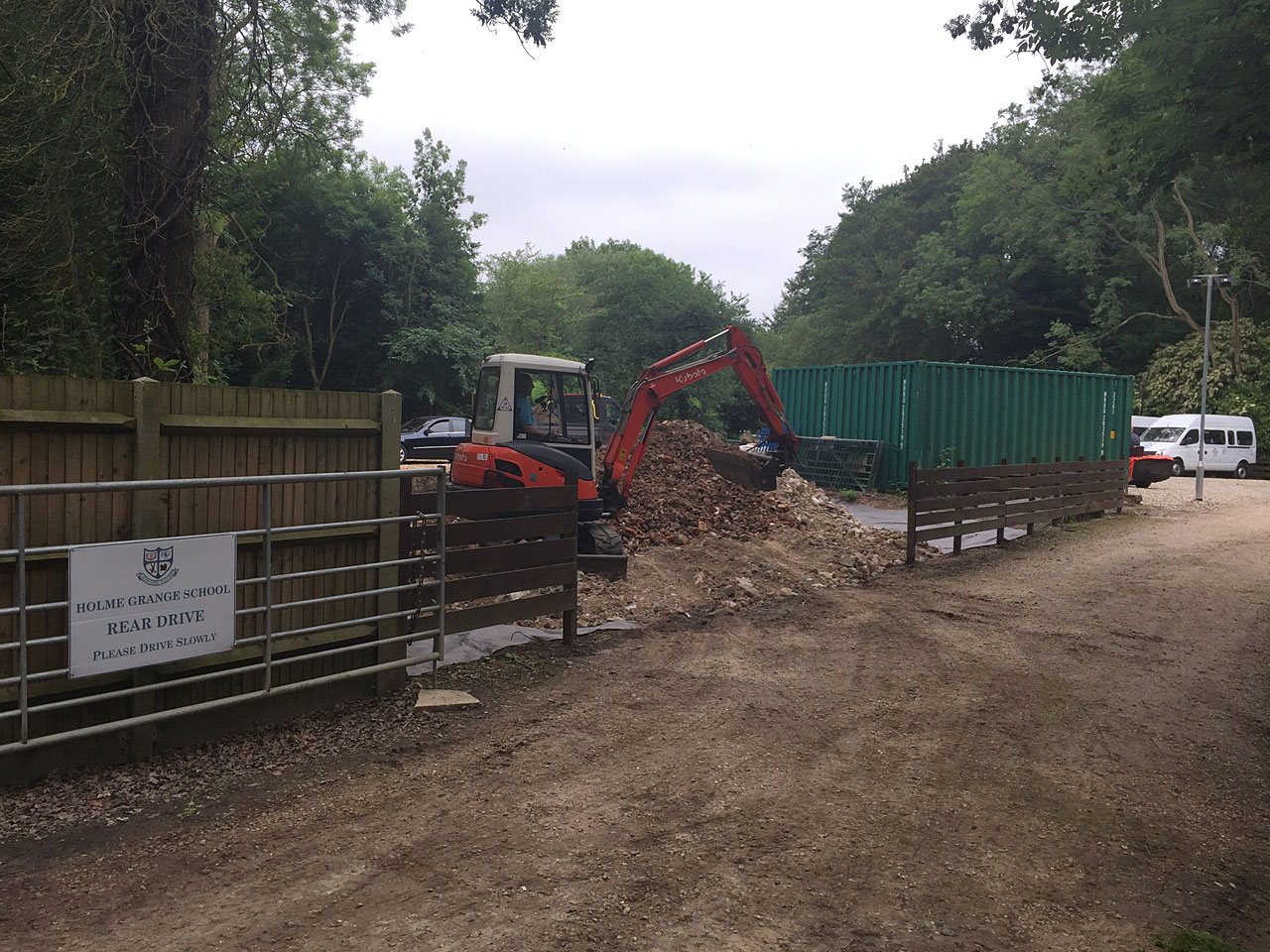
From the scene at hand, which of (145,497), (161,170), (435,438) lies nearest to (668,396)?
(161,170)

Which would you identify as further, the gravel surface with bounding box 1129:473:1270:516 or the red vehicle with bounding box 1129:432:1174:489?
the red vehicle with bounding box 1129:432:1174:489

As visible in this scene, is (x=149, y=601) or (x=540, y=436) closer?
(x=149, y=601)

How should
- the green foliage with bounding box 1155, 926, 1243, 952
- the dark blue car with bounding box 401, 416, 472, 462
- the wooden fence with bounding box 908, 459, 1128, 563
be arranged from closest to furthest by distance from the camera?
the green foliage with bounding box 1155, 926, 1243, 952
the wooden fence with bounding box 908, 459, 1128, 563
the dark blue car with bounding box 401, 416, 472, 462

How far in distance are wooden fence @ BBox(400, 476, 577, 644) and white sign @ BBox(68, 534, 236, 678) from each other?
145 cm

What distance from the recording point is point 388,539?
5910 millimetres

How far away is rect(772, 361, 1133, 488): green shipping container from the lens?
1988 centimetres

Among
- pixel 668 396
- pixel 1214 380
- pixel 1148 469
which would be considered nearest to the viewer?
pixel 668 396

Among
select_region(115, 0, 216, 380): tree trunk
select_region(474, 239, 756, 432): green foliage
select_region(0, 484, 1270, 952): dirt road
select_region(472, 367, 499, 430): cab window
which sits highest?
select_region(474, 239, 756, 432): green foliage

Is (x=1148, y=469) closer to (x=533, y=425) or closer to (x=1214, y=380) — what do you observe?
(x=1214, y=380)

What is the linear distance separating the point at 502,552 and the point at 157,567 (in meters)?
2.67

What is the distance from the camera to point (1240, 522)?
55.7 ft

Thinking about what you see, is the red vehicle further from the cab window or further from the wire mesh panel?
the cab window

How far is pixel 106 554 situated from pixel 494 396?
7.11m

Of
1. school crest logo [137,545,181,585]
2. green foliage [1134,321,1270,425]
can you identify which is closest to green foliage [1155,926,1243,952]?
school crest logo [137,545,181,585]
